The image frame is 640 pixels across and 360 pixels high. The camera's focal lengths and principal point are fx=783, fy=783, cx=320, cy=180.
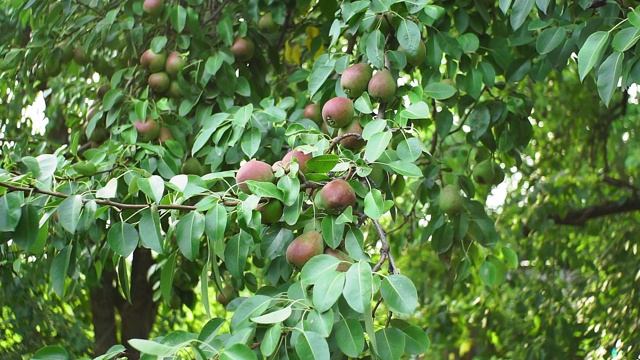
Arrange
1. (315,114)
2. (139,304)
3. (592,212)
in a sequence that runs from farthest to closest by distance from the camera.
A: (592,212)
(139,304)
(315,114)

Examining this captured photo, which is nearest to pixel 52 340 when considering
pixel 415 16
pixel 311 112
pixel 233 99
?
pixel 233 99

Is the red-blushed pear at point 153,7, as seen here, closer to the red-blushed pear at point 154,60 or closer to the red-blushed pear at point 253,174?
the red-blushed pear at point 154,60

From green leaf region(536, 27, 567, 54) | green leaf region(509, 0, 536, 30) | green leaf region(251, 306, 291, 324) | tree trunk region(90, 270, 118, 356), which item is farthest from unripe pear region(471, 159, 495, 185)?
tree trunk region(90, 270, 118, 356)

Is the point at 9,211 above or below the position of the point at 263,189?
above

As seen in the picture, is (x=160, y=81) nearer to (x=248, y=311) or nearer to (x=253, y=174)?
(x=253, y=174)

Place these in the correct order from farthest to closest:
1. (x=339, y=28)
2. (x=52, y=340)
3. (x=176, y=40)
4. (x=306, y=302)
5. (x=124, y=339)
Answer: (x=124, y=339), (x=52, y=340), (x=176, y=40), (x=339, y=28), (x=306, y=302)

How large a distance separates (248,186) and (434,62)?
0.76 meters

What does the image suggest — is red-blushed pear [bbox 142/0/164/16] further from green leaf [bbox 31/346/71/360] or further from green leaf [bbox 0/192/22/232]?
green leaf [bbox 31/346/71/360]

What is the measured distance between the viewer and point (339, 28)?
5.94ft

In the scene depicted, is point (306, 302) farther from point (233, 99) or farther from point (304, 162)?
point (233, 99)

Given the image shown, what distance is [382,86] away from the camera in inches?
66.5

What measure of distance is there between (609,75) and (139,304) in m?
2.46

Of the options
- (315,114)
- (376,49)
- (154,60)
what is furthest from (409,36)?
(154,60)

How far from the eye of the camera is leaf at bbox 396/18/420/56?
1.71 m
